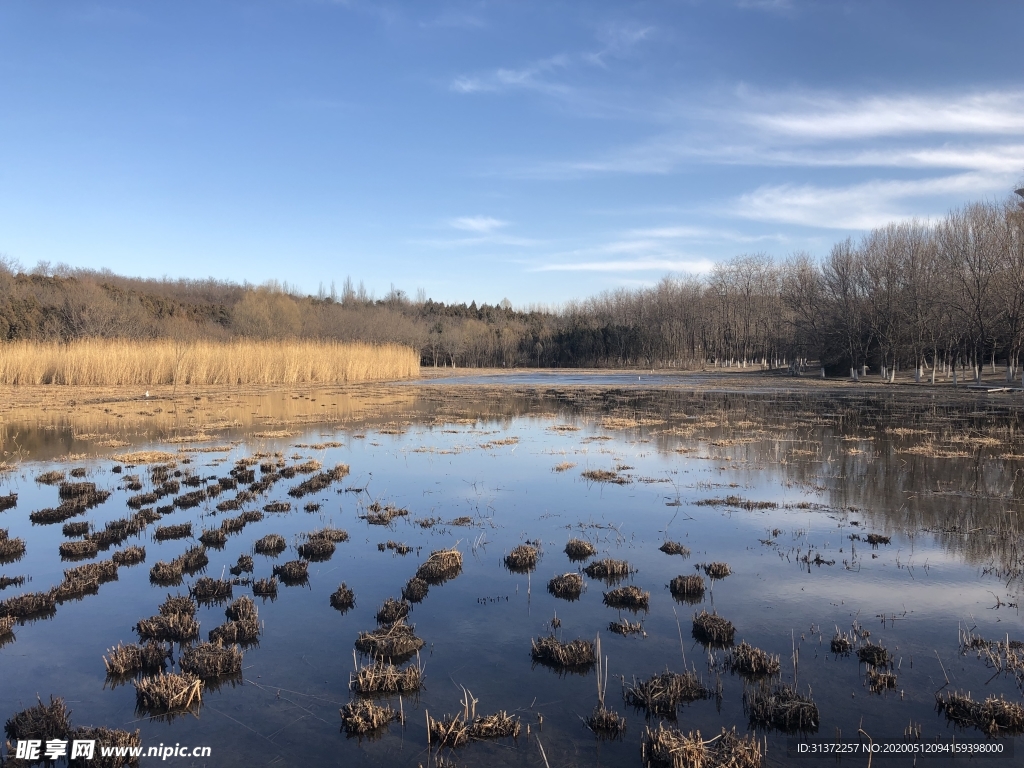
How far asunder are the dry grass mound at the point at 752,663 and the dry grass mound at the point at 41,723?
5070 millimetres

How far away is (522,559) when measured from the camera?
815 cm

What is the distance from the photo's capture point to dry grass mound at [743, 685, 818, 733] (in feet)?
15.4

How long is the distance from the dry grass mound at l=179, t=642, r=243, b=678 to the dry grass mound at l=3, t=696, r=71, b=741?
884mm

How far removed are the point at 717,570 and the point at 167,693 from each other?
5.84 meters

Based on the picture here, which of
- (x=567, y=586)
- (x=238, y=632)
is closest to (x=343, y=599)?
(x=238, y=632)

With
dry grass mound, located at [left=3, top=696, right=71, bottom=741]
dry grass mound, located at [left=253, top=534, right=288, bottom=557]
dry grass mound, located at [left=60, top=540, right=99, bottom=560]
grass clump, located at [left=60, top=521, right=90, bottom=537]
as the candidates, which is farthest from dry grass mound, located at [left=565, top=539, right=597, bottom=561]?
grass clump, located at [left=60, top=521, right=90, bottom=537]

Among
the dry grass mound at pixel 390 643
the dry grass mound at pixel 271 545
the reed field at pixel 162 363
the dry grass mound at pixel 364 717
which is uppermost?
the reed field at pixel 162 363

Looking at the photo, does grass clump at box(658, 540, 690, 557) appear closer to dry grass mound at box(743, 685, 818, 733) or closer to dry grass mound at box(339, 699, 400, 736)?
dry grass mound at box(743, 685, 818, 733)

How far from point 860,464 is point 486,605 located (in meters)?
11.3

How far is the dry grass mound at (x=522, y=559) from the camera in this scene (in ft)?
26.3

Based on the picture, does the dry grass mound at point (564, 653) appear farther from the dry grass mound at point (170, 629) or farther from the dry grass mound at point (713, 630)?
the dry grass mound at point (170, 629)

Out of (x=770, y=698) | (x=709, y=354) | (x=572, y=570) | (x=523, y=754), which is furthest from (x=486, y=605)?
(x=709, y=354)

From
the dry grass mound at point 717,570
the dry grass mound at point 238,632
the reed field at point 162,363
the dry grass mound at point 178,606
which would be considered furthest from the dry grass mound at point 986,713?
the reed field at point 162,363

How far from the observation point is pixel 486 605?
22.5ft
